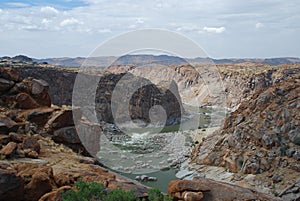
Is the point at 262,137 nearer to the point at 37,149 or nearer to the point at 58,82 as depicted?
the point at 37,149

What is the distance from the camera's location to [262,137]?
28609 mm

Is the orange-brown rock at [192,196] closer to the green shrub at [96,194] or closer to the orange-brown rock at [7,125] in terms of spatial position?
the green shrub at [96,194]

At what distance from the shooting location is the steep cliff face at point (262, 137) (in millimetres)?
26938

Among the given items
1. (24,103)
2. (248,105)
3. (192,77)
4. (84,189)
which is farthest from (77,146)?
(192,77)

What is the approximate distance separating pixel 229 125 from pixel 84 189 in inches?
1132

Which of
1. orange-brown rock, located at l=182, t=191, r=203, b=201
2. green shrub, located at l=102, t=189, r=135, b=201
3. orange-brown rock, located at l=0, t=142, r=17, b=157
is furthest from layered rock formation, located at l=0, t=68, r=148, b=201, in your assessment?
green shrub, located at l=102, t=189, r=135, b=201

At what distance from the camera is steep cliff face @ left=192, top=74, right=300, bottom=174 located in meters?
26.9

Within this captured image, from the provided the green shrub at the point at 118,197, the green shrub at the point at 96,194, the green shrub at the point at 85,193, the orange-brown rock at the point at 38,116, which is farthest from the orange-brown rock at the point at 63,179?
the orange-brown rock at the point at 38,116

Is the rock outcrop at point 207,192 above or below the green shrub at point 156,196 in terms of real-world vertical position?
below

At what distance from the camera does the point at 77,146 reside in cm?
1471

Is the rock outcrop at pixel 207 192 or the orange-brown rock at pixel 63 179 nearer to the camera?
the rock outcrop at pixel 207 192

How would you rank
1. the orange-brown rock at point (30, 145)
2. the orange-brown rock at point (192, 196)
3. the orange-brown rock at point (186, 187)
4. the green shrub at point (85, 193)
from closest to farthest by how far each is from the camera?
1. the green shrub at point (85, 193)
2. the orange-brown rock at point (192, 196)
3. the orange-brown rock at point (186, 187)
4. the orange-brown rock at point (30, 145)

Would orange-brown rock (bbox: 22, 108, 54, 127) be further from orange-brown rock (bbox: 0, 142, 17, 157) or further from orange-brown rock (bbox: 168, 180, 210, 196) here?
orange-brown rock (bbox: 168, 180, 210, 196)

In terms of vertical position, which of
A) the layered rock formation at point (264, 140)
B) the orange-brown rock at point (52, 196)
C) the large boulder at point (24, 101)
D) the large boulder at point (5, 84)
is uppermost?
the large boulder at point (5, 84)
